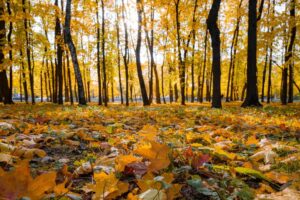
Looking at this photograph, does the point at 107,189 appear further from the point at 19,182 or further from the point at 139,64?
the point at 139,64

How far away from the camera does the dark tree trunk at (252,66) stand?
11094 mm

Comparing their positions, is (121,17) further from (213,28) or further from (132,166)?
(132,166)

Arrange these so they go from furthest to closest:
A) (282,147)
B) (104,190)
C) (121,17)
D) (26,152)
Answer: (121,17), (282,147), (26,152), (104,190)

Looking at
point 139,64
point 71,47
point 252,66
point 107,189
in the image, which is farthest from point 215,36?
point 107,189

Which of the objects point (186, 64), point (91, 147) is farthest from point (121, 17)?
point (91, 147)

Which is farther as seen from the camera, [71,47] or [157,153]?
[71,47]

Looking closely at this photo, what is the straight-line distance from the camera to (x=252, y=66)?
→ 448 inches

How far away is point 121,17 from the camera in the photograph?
2620 cm

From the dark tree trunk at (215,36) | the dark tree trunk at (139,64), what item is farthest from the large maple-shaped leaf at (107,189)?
the dark tree trunk at (139,64)

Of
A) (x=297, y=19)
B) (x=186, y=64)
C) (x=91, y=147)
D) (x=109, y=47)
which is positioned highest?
(x=109, y=47)

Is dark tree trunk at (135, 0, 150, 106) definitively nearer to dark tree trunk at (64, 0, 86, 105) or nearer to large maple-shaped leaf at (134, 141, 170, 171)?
dark tree trunk at (64, 0, 86, 105)

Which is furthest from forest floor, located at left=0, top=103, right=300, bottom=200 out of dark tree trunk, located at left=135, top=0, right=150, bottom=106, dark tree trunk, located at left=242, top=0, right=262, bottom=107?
dark tree trunk, located at left=135, top=0, right=150, bottom=106

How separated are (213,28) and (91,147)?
9.11 metres

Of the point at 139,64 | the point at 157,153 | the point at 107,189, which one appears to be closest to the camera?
the point at 107,189
